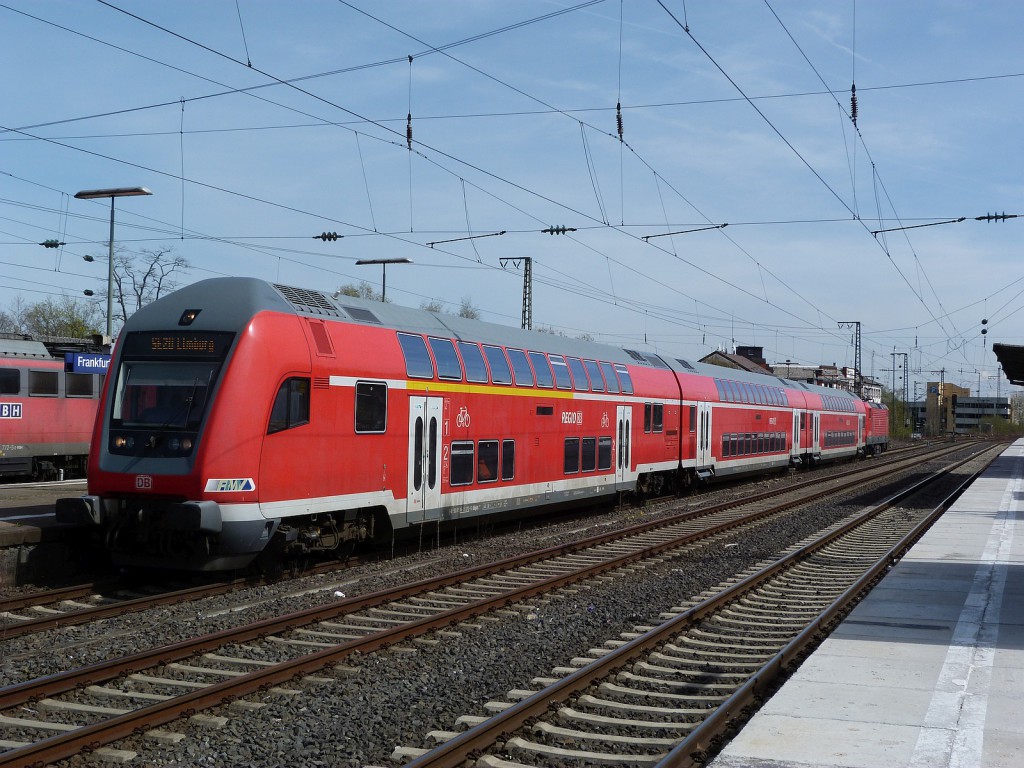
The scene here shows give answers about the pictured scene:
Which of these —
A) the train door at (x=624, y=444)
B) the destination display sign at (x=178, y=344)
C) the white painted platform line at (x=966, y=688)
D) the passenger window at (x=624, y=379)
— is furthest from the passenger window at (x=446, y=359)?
the white painted platform line at (x=966, y=688)

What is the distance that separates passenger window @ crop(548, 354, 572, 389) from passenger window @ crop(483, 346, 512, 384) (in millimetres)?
1857

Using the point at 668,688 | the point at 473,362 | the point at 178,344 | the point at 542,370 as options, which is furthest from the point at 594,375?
the point at 668,688

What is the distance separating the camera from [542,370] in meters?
19.1

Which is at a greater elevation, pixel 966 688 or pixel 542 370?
pixel 542 370

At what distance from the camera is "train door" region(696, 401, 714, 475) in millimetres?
28234

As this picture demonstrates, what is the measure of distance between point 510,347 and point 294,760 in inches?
485

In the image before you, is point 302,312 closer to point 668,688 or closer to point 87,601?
point 87,601

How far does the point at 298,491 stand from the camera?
1248 cm

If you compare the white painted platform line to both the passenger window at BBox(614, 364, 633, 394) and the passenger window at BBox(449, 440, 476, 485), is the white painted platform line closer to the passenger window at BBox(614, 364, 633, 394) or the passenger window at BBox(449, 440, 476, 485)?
the passenger window at BBox(449, 440, 476, 485)

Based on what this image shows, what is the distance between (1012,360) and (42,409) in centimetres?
2988

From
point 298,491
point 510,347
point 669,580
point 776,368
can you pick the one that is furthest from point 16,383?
point 776,368

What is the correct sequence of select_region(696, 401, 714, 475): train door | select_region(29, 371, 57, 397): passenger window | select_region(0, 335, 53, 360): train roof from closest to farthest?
select_region(0, 335, 53, 360): train roof → select_region(29, 371, 57, 397): passenger window → select_region(696, 401, 714, 475): train door

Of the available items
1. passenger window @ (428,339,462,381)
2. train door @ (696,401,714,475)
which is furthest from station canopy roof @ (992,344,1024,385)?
passenger window @ (428,339,462,381)

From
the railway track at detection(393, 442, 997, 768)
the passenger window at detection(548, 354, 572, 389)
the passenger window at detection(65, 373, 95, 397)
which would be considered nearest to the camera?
the railway track at detection(393, 442, 997, 768)
